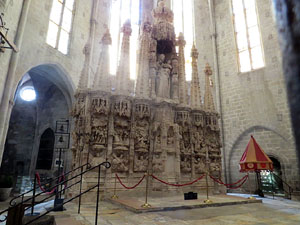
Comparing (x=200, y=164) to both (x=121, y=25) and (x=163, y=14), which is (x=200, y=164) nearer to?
(x=163, y=14)

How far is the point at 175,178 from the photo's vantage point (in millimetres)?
7395

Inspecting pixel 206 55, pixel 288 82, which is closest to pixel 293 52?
pixel 288 82

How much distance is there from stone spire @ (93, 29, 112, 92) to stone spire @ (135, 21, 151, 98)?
118cm

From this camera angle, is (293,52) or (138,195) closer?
(293,52)

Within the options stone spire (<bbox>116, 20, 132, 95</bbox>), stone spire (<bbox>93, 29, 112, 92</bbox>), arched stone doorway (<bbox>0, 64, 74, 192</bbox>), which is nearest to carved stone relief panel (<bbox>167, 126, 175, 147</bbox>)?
stone spire (<bbox>116, 20, 132, 95</bbox>)

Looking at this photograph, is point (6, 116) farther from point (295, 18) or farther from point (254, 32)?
point (254, 32)

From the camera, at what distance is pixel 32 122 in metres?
16.7

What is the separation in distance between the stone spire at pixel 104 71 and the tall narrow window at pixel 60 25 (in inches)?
241

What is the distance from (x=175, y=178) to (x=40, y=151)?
12028 millimetres

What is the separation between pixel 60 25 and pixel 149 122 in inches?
375

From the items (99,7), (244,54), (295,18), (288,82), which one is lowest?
(288,82)

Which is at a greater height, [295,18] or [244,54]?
[244,54]

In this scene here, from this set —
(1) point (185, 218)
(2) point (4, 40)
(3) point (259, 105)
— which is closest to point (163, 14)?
(2) point (4, 40)

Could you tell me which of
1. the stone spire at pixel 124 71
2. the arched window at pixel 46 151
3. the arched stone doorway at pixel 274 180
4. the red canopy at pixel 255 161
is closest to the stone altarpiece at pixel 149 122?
the stone spire at pixel 124 71
